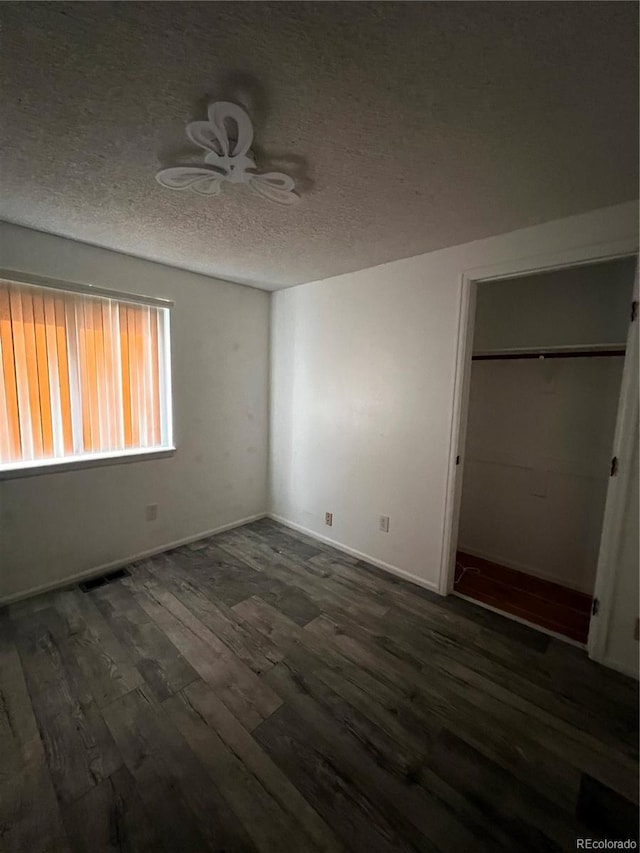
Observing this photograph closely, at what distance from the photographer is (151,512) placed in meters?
2.79

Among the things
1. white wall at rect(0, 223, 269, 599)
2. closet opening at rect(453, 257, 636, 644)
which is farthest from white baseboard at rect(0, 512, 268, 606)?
closet opening at rect(453, 257, 636, 644)

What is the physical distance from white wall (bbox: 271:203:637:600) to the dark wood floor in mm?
689

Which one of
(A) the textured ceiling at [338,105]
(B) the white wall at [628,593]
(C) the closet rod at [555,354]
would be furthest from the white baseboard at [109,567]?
(B) the white wall at [628,593]

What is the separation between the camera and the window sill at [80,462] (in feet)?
7.03

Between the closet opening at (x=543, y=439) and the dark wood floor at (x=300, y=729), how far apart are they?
0.62 metres

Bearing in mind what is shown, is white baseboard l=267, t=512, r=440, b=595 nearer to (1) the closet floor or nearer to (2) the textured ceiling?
(1) the closet floor

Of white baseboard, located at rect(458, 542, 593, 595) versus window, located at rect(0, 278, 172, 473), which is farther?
white baseboard, located at rect(458, 542, 593, 595)

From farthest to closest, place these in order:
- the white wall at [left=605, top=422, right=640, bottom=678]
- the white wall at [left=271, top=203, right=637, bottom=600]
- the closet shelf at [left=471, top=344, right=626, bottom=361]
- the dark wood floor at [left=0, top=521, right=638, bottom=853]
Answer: the closet shelf at [left=471, top=344, right=626, bottom=361] < the white wall at [left=271, top=203, right=637, bottom=600] < the white wall at [left=605, top=422, right=640, bottom=678] < the dark wood floor at [left=0, top=521, right=638, bottom=853]

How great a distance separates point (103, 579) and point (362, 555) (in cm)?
201

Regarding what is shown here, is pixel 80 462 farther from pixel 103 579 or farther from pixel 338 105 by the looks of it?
pixel 338 105

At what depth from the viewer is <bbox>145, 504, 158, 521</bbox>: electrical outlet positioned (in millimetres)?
2770

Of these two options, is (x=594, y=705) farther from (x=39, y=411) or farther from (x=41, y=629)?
(x=39, y=411)

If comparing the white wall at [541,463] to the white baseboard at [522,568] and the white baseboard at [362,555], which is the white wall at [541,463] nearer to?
the white baseboard at [522,568]

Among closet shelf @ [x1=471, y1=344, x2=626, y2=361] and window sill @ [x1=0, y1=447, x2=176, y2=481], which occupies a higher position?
closet shelf @ [x1=471, y1=344, x2=626, y2=361]
